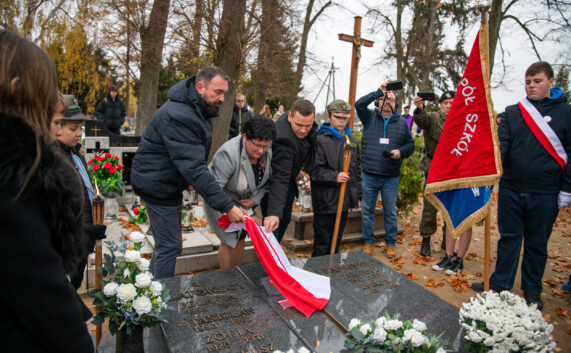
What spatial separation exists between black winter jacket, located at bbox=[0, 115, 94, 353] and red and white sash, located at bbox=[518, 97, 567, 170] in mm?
3973

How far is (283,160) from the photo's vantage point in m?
3.57

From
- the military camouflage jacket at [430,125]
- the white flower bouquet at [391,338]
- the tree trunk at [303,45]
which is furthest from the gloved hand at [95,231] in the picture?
the tree trunk at [303,45]

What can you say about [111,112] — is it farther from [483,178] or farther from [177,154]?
[483,178]

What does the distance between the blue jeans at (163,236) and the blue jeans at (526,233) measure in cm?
331

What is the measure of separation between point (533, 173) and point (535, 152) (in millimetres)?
206

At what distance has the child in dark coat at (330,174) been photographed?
4.06 metres

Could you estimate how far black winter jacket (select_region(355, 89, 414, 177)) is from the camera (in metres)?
4.93

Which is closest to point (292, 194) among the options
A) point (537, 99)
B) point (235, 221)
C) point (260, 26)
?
point (235, 221)

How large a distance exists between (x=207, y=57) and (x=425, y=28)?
14670 mm

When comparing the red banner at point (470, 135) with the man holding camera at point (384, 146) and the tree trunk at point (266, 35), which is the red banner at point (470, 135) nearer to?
the man holding camera at point (384, 146)

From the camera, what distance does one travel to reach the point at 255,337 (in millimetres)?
2199

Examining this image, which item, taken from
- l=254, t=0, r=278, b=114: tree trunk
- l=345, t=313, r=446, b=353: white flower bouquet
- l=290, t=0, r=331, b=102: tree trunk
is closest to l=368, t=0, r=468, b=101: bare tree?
l=290, t=0, r=331, b=102: tree trunk

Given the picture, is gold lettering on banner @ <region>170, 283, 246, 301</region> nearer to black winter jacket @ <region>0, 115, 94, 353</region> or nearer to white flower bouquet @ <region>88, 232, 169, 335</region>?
white flower bouquet @ <region>88, 232, 169, 335</region>

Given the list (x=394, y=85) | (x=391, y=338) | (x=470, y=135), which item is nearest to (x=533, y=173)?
(x=470, y=135)
